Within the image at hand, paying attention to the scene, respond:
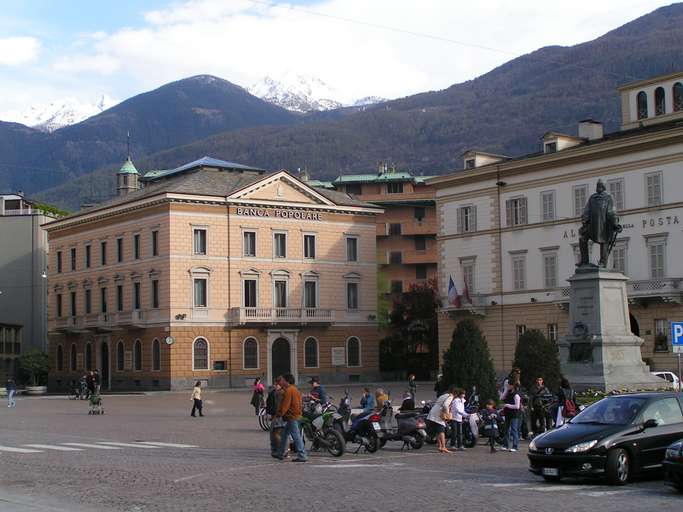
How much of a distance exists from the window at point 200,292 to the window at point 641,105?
2839 centimetres

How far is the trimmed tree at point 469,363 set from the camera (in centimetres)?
3056

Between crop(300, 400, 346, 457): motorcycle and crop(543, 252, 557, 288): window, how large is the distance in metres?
36.6

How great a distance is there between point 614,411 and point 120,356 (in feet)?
196

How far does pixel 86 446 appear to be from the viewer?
2900 cm

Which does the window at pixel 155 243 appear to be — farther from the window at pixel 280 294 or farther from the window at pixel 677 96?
the window at pixel 677 96

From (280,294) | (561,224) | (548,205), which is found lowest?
(280,294)

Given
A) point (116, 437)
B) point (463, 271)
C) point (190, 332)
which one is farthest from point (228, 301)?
point (116, 437)

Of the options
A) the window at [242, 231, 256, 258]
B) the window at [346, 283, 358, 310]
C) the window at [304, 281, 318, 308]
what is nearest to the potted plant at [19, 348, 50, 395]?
the window at [242, 231, 256, 258]

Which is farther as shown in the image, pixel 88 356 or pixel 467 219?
pixel 88 356

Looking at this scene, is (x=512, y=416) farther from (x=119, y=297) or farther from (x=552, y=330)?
(x=119, y=297)

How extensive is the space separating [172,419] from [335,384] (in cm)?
3559

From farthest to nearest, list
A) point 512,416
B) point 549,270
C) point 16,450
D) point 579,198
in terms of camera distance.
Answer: point 549,270
point 579,198
point 16,450
point 512,416

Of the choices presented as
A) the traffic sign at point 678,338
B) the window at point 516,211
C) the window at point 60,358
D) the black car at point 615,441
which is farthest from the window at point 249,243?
the black car at point 615,441

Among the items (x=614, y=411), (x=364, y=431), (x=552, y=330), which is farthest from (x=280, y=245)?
(x=614, y=411)
